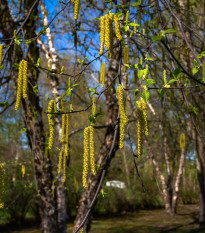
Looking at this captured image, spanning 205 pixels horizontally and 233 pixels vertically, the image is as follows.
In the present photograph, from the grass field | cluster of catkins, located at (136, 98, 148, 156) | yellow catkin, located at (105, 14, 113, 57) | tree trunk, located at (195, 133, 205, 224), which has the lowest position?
the grass field

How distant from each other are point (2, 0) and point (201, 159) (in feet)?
19.1

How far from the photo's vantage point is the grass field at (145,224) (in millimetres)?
8019

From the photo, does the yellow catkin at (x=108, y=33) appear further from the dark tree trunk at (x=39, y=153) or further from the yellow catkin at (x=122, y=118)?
the dark tree trunk at (x=39, y=153)

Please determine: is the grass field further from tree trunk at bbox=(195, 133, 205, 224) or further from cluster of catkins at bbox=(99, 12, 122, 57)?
cluster of catkins at bbox=(99, 12, 122, 57)

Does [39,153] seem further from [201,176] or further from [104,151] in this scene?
[201,176]

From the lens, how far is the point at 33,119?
4.45 meters

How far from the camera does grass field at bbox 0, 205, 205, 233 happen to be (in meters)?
8.02

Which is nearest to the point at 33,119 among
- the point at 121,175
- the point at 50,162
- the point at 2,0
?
the point at 50,162

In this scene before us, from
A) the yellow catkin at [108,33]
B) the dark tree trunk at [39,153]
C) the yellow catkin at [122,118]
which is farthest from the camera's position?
the dark tree trunk at [39,153]

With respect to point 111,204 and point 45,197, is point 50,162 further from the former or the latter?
point 111,204

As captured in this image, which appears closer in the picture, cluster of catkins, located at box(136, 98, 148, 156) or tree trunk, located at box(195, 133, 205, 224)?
cluster of catkins, located at box(136, 98, 148, 156)

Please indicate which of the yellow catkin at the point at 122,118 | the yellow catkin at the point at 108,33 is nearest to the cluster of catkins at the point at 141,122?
the yellow catkin at the point at 122,118

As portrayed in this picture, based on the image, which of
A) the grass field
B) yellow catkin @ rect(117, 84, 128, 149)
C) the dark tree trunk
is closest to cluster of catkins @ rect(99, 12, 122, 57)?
yellow catkin @ rect(117, 84, 128, 149)

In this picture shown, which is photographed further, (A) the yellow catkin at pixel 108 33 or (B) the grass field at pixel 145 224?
(B) the grass field at pixel 145 224
